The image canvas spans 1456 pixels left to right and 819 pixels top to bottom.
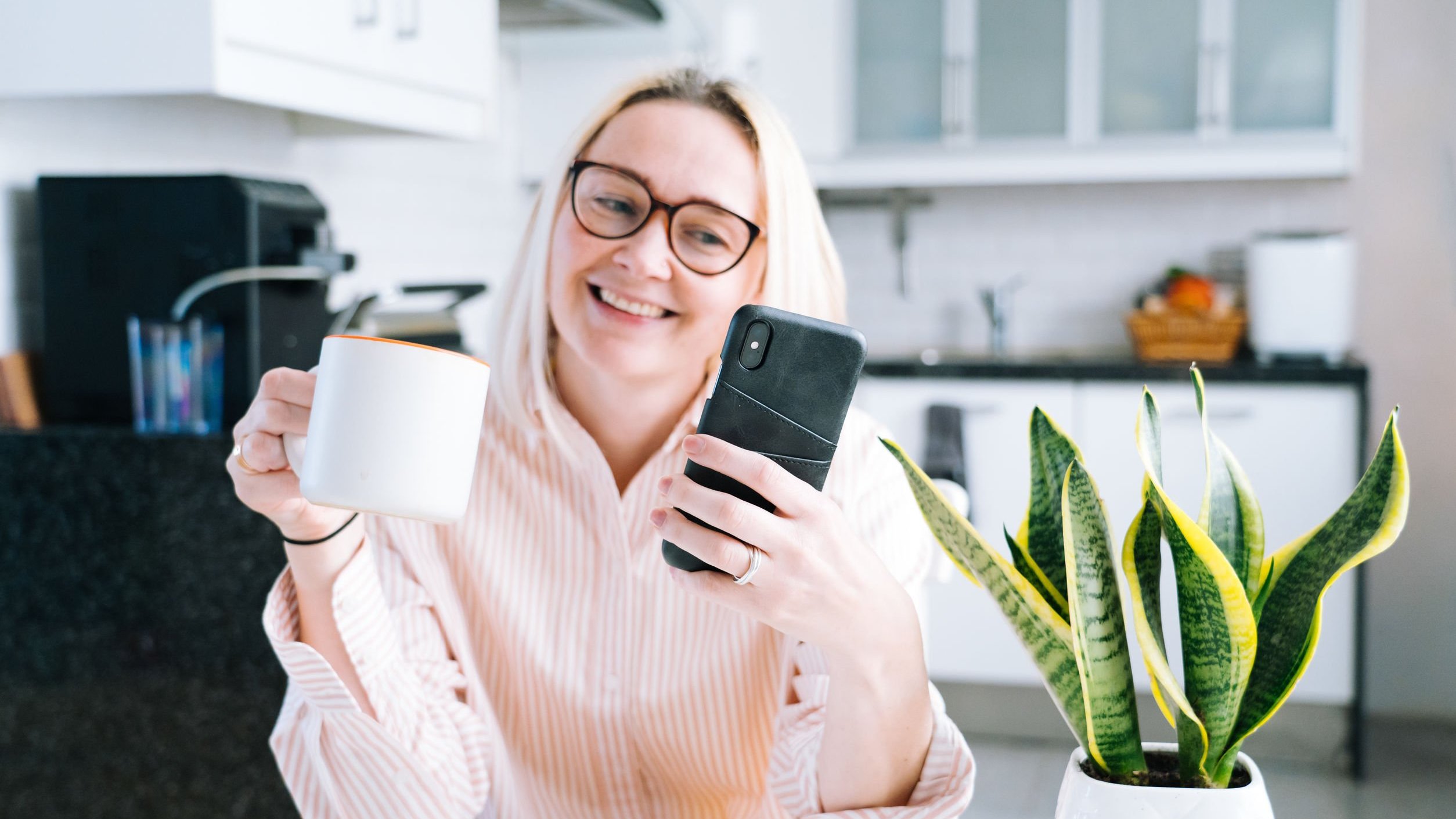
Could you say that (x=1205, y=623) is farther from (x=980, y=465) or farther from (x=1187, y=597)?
(x=980, y=465)

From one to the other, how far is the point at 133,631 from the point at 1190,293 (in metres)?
2.65

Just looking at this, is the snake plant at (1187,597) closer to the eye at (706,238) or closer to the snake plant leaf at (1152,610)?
the snake plant leaf at (1152,610)

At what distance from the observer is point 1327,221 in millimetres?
3350

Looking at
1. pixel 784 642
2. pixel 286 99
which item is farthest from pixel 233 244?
pixel 784 642

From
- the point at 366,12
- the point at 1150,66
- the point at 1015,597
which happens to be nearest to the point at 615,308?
the point at 1015,597

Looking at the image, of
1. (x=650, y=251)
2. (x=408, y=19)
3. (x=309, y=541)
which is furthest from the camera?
(x=408, y=19)

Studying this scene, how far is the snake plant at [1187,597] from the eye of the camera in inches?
21.4

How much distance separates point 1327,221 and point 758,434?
3.21m

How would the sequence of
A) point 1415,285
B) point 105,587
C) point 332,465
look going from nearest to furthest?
point 332,465
point 105,587
point 1415,285

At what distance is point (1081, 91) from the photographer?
3.19 m

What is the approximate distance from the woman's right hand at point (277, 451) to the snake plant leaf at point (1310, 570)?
0.54 m

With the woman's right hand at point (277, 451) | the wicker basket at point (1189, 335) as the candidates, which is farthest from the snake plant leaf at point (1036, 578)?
the wicker basket at point (1189, 335)

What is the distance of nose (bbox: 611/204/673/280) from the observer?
1011 mm

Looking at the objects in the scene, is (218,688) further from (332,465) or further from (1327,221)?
(1327,221)
